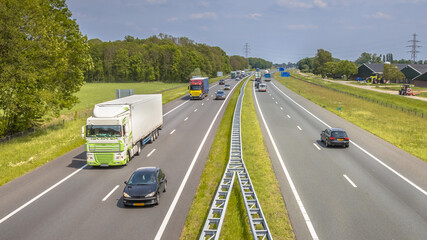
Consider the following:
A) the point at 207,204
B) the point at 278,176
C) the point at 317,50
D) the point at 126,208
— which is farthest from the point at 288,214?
the point at 317,50

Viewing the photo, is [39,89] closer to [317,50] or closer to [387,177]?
[387,177]

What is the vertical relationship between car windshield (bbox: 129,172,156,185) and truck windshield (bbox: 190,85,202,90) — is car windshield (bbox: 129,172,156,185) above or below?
below

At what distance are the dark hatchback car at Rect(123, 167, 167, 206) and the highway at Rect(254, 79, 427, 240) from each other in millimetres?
6383

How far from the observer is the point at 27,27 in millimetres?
28172

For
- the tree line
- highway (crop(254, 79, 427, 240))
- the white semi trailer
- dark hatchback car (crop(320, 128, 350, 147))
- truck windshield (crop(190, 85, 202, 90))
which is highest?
the tree line

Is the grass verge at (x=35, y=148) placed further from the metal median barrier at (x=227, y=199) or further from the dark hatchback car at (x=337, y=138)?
the dark hatchback car at (x=337, y=138)

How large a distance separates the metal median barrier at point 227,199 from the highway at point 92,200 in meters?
1.47

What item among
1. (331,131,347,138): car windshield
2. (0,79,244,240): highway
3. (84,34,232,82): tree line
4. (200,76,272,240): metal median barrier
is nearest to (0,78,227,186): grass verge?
(0,79,244,240): highway

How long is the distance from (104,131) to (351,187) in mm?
15371

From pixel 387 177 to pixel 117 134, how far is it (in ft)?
56.1

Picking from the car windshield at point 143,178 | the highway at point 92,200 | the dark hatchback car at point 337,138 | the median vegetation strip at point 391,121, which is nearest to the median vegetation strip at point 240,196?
the highway at point 92,200

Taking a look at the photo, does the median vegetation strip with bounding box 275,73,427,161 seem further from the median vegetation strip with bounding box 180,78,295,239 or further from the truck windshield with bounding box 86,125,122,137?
the truck windshield with bounding box 86,125,122,137

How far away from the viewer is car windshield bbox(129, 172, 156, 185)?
632 inches

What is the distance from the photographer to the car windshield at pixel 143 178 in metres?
16.1
